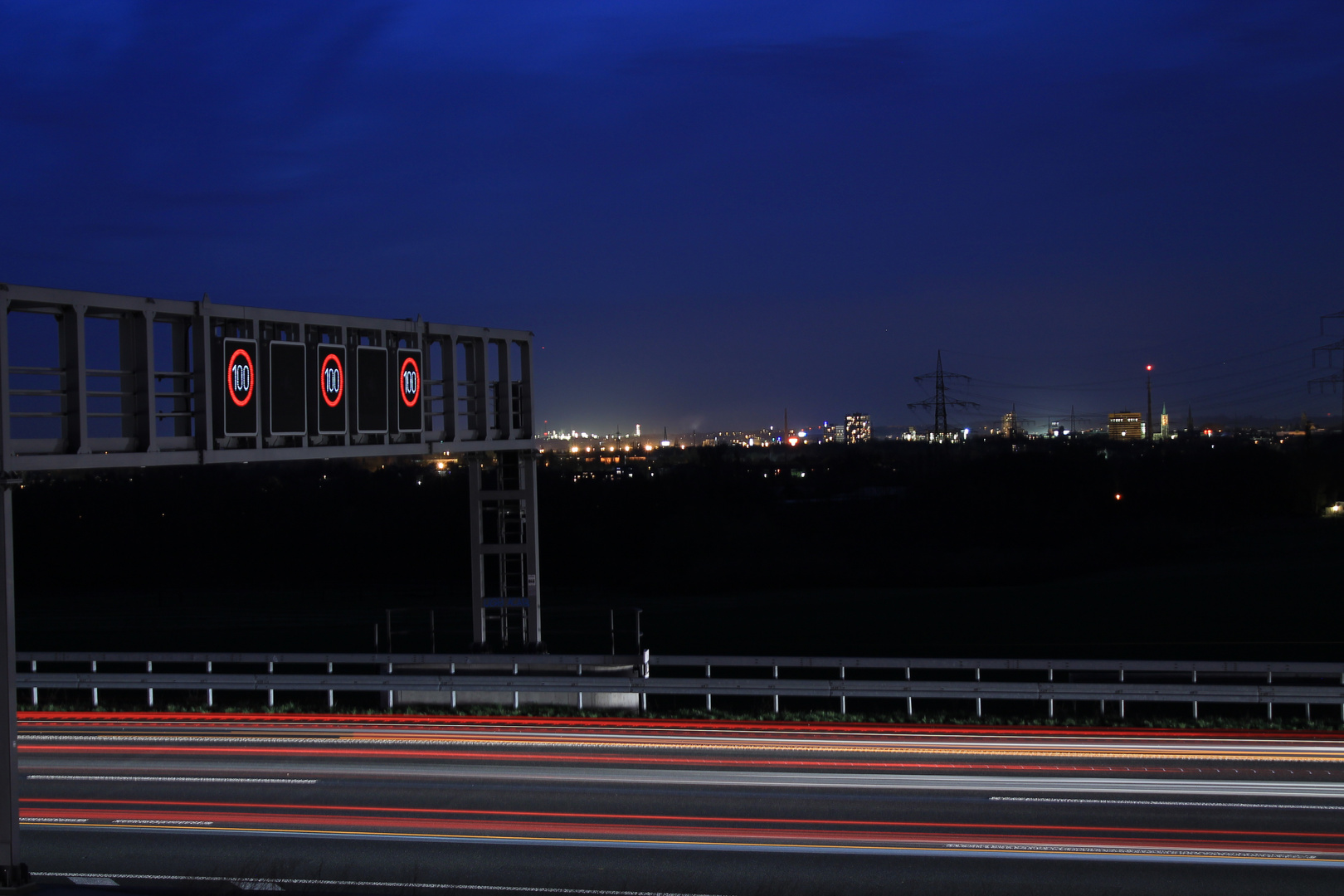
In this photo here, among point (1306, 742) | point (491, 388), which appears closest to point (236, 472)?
point (491, 388)

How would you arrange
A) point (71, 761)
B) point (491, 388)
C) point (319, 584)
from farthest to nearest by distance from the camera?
point (319, 584) → point (491, 388) → point (71, 761)

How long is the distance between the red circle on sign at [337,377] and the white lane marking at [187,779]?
19.7 feet

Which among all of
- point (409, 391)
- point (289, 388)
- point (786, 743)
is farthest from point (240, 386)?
point (786, 743)

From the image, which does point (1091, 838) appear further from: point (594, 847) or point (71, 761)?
point (71, 761)

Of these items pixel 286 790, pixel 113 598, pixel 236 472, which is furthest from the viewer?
pixel 236 472

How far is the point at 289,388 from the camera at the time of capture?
1652 centimetres

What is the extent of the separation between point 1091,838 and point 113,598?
55.0 meters

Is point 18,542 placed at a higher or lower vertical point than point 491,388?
lower

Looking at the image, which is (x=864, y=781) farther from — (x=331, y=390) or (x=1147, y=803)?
(x=331, y=390)

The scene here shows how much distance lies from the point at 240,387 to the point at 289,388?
3.81ft

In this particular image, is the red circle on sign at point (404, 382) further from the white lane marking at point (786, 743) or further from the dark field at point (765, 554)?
the dark field at point (765, 554)

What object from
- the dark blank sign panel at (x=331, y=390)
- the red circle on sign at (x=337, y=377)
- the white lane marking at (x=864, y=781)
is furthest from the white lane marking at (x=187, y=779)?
the red circle on sign at (x=337, y=377)

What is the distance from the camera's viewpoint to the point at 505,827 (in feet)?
37.0

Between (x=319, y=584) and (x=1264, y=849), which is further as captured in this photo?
(x=319, y=584)
